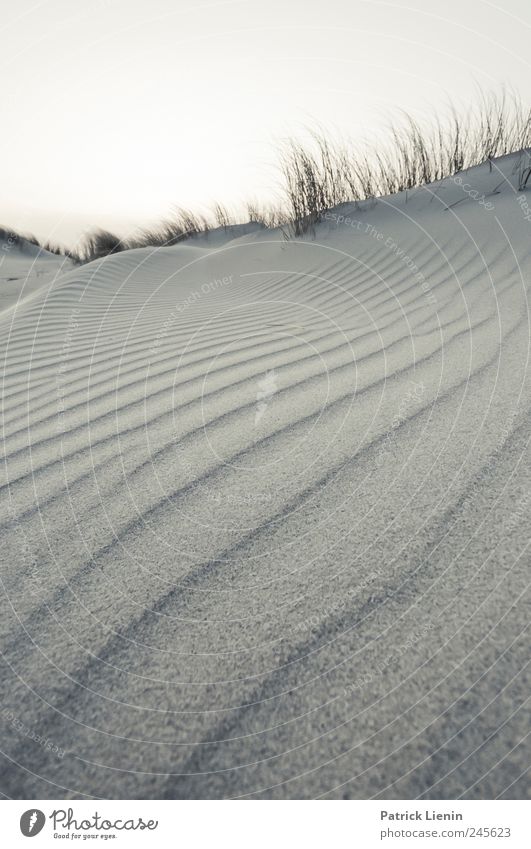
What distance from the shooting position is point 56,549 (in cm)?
110

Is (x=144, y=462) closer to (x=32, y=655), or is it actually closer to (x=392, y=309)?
(x=32, y=655)

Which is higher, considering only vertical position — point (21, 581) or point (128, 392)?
point (128, 392)

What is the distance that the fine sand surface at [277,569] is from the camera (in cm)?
65

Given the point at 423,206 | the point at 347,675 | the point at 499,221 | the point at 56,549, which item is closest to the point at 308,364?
the point at 56,549

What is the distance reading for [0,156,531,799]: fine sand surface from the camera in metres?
0.65

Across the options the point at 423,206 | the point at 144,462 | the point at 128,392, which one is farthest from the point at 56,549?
the point at 423,206

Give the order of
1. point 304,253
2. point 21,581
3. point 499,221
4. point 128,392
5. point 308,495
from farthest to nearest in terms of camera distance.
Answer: point 304,253 → point 499,221 → point 128,392 → point 308,495 → point 21,581

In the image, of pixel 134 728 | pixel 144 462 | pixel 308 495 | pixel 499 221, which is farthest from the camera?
pixel 499 221

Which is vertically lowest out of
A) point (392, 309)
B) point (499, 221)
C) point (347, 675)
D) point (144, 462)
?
point (347, 675)

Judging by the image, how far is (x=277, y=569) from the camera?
0.97m

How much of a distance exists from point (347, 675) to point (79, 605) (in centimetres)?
56

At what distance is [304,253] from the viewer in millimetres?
5188

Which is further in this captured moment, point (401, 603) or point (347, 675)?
point (401, 603)

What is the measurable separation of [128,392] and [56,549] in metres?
1.03
